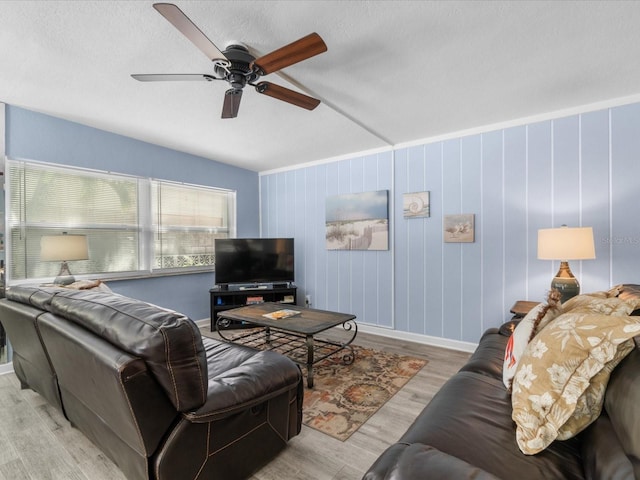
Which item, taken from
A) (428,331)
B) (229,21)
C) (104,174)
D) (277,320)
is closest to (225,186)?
(104,174)

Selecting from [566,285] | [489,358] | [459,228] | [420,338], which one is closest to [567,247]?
[566,285]

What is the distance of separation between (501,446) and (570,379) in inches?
12.1

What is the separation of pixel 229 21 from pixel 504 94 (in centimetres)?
225

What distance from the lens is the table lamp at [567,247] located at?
7.95ft

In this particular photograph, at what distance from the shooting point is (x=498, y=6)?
1.67m

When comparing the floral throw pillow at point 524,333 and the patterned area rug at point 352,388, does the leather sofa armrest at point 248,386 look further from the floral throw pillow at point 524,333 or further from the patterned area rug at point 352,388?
the floral throw pillow at point 524,333

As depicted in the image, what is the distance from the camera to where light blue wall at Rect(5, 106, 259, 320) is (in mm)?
2992

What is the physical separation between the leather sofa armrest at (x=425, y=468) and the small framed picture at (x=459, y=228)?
2933 mm

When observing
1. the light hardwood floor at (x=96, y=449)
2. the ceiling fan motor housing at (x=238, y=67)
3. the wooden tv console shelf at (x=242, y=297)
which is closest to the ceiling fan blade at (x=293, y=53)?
the ceiling fan motor housing at (x=238, y=67)

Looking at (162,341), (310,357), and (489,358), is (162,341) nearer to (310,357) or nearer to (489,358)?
(310,357)

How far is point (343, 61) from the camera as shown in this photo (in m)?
2.17

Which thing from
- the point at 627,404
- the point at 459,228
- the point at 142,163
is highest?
the point at 142,163

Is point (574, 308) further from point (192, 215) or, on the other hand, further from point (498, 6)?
point (192, 215)

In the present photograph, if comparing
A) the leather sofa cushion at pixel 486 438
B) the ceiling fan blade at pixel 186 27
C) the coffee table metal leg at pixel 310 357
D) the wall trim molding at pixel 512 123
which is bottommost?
the coffee table metal leg at pixel 310 357
